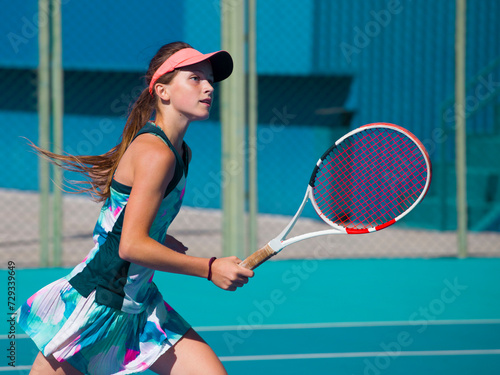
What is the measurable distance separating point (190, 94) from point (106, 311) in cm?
74

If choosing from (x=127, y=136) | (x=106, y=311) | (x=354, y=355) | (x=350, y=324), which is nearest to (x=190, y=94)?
(x=127, y=136)

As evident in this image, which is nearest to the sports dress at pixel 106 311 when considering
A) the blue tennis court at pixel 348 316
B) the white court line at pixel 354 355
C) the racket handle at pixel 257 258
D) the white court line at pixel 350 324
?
the racket handle at pixel 257 258

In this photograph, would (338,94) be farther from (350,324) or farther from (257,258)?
(257,258)

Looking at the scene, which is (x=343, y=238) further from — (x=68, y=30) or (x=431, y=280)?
(x=68, y=30)

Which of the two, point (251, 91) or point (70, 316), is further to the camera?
point (251, 91)

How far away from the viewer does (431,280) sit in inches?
255

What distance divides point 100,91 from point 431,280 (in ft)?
19.3

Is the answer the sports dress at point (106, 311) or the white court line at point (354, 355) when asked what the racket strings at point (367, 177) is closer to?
the white court line at point (354, 355)

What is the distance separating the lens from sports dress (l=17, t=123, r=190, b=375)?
8.41ft

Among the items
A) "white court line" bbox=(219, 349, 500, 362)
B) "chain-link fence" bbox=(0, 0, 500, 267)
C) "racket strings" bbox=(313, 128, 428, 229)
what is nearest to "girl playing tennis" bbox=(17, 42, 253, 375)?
"racket strings" bbox=(313, 128, 428, 229)

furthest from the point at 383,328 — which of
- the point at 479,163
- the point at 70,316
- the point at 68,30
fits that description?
the point at 68,30

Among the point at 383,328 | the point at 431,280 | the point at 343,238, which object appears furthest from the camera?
the point at 343,238

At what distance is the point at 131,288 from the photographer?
8.54ft

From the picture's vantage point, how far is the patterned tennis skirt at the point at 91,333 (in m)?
2.58
